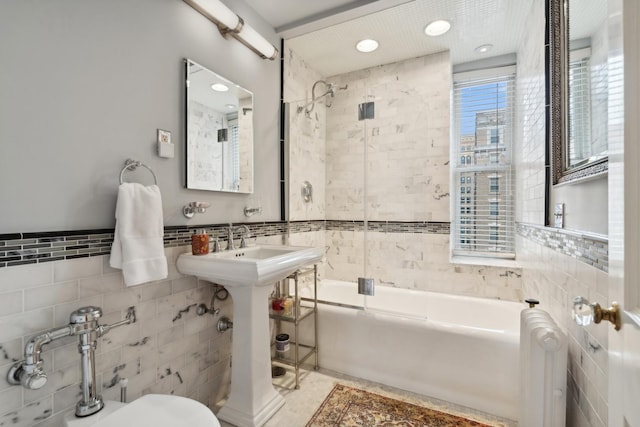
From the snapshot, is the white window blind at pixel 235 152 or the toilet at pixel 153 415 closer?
the toilet at pixel 153 415

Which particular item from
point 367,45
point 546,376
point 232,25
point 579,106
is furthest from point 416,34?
point 546,376

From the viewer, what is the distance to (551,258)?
1621 mm

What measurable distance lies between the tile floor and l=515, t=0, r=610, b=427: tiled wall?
552 millimetres

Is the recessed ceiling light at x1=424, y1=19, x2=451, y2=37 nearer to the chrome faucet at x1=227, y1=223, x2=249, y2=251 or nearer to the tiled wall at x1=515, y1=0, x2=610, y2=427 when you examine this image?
the tiled wall at x1=515, y1=0, x2=610, y2=427

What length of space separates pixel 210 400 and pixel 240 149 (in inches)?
64.4

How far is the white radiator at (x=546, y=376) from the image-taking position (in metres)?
1.26

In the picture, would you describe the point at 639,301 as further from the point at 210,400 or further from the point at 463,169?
the point at 463,169

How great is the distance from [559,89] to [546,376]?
1.35 metres

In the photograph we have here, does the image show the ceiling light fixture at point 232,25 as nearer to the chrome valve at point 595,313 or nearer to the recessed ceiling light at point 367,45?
the recessed ceiling light at point 367,45

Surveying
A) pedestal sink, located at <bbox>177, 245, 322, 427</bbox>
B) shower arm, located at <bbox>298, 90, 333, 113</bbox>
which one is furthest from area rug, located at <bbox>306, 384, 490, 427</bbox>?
shower arm, located at <bbox>298, 90, 333, 113</bbox>

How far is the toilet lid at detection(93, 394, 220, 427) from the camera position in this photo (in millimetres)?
1085

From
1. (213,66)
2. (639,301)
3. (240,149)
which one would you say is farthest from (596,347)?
(213,66)

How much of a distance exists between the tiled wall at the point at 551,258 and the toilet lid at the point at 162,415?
138cm

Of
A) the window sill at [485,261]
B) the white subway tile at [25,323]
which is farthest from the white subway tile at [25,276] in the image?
the window sill at [485,261]
